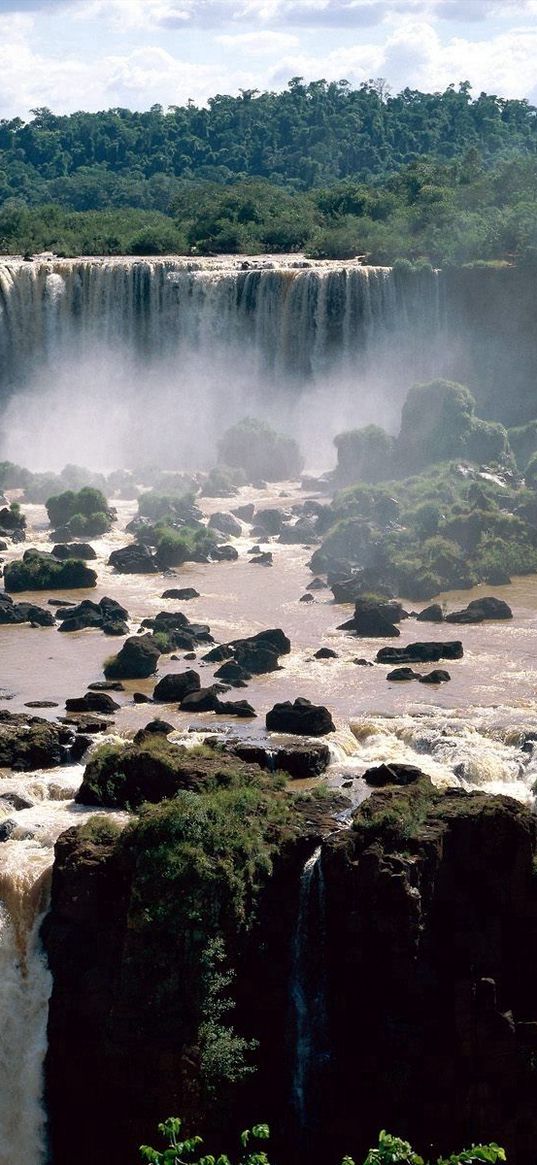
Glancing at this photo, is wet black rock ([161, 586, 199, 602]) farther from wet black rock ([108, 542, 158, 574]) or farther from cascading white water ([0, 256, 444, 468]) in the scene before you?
cascading white water ([0, 256, 444, 468])

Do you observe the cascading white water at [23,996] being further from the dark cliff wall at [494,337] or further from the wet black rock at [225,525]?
the dark cliff wall at [494,337]

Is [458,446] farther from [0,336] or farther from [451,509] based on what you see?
[0,336]

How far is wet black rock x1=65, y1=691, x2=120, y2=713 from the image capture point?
43.7 meters

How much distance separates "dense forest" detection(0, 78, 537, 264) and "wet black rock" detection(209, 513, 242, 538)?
1986 centimetres

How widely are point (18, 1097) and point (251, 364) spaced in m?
54.4

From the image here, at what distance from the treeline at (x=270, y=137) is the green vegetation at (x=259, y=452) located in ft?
225

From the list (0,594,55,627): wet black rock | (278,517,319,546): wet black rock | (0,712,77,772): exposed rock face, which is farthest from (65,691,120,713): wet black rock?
(278,517,319,546): wet black rock

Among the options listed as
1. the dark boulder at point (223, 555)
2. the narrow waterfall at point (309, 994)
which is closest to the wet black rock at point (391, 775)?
the narrow waterfall at point (309, 994)

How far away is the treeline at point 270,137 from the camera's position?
484 feet

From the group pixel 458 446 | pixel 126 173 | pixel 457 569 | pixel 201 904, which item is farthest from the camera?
pixel 126 173

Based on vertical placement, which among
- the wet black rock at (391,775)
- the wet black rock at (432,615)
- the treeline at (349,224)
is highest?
the treeline at (349,224)

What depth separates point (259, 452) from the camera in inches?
3000

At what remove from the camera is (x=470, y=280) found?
264 ft

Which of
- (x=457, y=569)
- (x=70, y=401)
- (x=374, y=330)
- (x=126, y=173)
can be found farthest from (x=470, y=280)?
(x=126, y=173)
